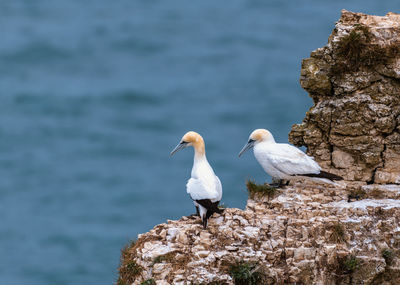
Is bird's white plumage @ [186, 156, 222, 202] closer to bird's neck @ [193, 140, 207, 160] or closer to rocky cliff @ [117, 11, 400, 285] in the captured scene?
bird's neck @ [193, 140, 207, 160]

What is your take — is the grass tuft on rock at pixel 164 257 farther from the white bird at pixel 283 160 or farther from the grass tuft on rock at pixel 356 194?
the grass tuft on rock at pixel 356 194

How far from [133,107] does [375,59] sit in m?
89.3

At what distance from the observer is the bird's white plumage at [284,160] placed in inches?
757

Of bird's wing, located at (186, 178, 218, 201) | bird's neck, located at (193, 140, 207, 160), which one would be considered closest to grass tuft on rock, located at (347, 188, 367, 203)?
bird's wing, located at (186, 178, 218, 201)

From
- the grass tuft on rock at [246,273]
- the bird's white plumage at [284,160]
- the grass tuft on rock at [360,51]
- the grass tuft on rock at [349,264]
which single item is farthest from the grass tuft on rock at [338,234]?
the grass tuft on rock at [360,51]

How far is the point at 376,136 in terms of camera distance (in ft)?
63.7

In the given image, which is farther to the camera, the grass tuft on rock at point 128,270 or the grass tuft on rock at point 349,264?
the grass tuft on rock at point 128,270

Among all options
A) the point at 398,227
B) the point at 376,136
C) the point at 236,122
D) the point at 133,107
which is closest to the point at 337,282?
the point at 398,227

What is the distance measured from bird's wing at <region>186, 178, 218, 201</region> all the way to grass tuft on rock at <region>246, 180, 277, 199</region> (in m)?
0.99

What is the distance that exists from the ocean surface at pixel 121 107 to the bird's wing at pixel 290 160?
49424mm

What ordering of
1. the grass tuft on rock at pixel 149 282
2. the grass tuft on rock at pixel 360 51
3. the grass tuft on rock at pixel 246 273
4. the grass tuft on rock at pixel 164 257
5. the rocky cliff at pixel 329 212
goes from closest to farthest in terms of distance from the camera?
the grass tuft on rock at pixel 246 273 → the grass tuft on rock at pixel 149 282 → the rocky cliff at pixel 329 212 → the grass tuft on rock at pixel 164 257 → the grass tuft on rock at pixel 360 51

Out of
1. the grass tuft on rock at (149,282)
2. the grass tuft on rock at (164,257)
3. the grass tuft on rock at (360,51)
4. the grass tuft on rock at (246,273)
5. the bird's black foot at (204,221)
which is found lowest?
the grass tuft on rock at (246,273)

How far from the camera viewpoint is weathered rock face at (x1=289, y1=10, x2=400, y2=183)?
62.8 ft

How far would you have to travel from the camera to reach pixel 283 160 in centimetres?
1959
